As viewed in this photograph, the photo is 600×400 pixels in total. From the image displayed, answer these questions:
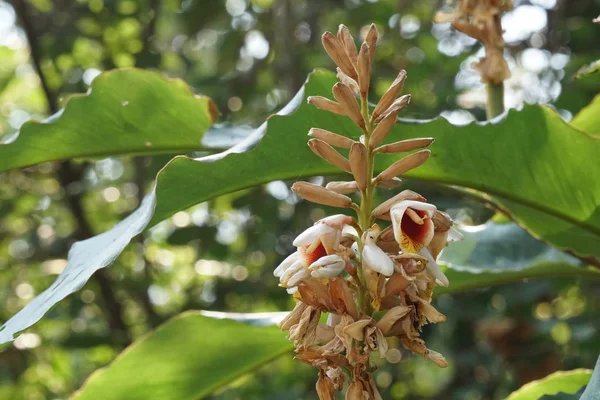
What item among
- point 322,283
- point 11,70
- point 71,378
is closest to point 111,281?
point 71,378

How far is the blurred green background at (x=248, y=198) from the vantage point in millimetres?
2326

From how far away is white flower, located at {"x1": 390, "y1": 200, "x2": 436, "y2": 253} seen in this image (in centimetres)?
59

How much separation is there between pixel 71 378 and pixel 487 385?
1.87 metres

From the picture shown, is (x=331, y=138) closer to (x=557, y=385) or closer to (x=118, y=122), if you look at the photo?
(x=118, y=122)

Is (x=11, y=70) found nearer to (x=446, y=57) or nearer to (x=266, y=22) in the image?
(x=266, y=22)

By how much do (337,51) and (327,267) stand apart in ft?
0.74

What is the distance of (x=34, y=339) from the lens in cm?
298

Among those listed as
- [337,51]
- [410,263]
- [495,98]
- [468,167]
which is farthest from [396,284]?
[495,98]

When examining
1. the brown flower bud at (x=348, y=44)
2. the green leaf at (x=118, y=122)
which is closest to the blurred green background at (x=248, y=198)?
the green leaf at (x=118, y=122)

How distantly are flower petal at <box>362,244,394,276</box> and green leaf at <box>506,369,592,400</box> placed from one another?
24.8 inches

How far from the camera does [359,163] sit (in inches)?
24.2

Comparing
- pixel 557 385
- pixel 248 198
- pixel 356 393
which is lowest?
pixel 248 198

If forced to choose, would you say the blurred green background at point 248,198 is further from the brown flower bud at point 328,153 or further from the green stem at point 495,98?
the brown flower bud at point 328,153

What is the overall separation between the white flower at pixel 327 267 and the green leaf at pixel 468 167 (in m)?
0.22
